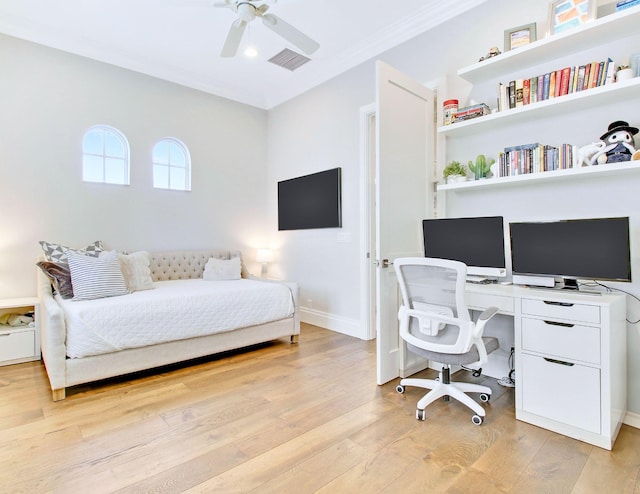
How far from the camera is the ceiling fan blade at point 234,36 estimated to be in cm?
253

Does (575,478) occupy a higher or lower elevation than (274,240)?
lower

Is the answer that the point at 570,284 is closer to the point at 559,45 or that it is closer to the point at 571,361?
the point at 571,361

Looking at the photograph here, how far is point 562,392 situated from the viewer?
1.89m

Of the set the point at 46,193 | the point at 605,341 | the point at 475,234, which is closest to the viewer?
Answer: the point at 605,341

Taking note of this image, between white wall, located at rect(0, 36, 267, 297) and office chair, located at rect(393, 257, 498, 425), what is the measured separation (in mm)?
3191

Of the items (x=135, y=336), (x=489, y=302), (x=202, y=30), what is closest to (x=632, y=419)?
(x=489, y=302)

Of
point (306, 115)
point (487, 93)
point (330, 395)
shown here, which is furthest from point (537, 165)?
point (306, 115)

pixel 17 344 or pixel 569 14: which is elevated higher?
pixel 569 14

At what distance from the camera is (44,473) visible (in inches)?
63.0

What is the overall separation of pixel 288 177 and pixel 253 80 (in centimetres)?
130

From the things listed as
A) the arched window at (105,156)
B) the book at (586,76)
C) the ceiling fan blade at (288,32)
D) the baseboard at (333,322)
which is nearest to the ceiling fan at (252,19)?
the ceiling fan blade at (288,32)

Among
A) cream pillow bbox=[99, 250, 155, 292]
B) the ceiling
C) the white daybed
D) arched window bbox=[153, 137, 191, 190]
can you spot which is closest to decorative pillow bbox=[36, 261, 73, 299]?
the white daybed

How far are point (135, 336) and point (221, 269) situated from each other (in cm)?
158

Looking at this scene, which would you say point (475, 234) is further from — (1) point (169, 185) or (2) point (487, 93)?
(1) point (169, 185)
